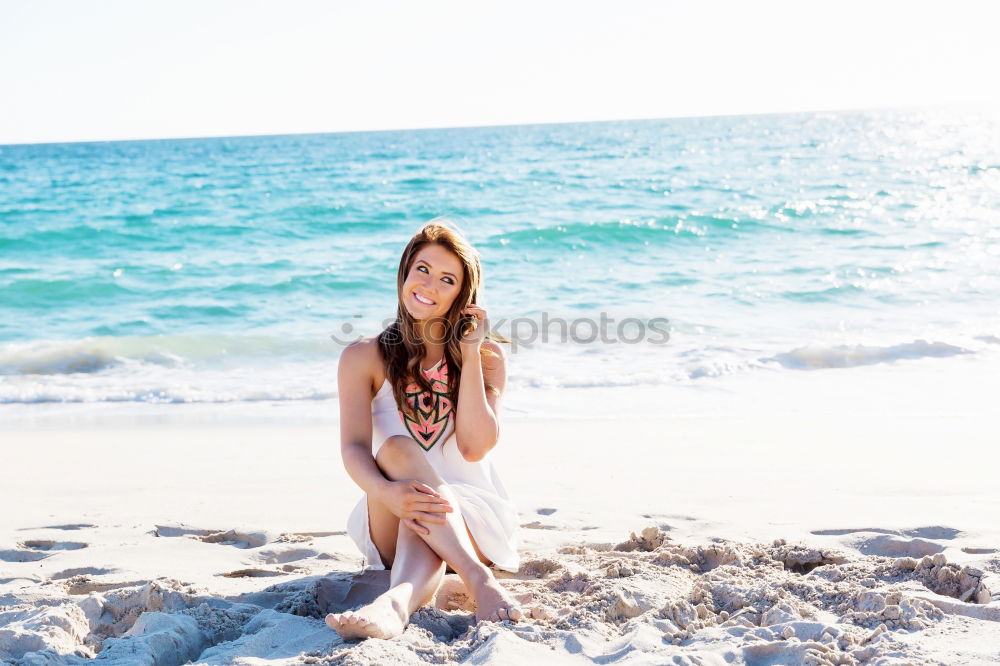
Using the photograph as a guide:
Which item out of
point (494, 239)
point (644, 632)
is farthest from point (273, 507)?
point (494, 239)

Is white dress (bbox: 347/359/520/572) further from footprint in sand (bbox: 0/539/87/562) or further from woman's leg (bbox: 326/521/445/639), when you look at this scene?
footprint in sand (bbox: 0/539/87/562)

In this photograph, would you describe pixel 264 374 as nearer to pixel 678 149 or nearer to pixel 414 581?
pixel 414 581

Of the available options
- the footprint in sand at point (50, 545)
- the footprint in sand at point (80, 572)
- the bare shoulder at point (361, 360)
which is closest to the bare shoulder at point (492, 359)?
the bare shoulder at point (361, 360)

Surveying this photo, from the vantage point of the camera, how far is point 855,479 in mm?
4422

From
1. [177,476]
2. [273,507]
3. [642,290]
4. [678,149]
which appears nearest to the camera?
[273,507]

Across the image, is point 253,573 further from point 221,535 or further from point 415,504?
point 415,504

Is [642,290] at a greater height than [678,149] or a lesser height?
lesser

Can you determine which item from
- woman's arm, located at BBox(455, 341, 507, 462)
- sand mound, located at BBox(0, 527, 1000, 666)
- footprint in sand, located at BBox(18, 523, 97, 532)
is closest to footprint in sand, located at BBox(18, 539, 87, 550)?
footprint in sand, located at BBox(18, 523, 97, 532)

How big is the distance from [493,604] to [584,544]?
93 cm

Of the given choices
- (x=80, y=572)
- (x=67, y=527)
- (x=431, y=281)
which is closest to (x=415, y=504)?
(x=431, y=281)

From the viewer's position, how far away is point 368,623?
2498 millimetres

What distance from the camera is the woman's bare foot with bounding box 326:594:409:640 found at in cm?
249

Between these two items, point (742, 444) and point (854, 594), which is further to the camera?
point (742, 444)

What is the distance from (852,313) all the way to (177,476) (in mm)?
7716
